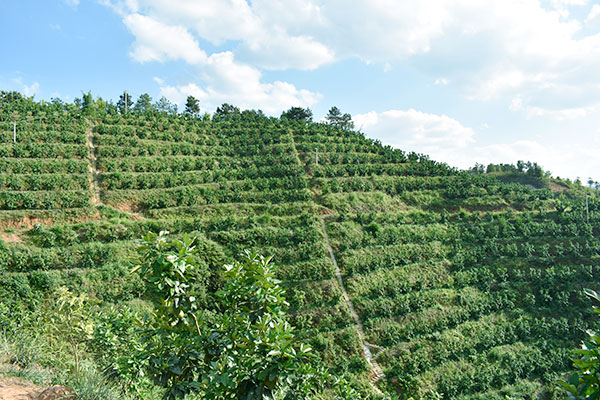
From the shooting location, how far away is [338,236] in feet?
67.8

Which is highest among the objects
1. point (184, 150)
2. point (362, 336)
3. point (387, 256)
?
point (184, 150)

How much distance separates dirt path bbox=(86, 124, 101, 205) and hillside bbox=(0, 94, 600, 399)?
114 mm

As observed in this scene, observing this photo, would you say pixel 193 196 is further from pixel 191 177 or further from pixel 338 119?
pixel 338 119

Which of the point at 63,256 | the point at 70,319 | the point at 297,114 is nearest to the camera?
the point at 70,319

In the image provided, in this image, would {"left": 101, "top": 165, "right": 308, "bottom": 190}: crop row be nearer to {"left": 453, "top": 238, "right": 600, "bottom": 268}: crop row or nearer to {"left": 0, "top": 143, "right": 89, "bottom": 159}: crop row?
{"left": 0, "top": 143, "right": 89, "bottom": 159}: crop row

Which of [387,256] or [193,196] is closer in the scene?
[387,256]

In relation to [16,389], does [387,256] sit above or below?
above

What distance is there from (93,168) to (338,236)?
1750cm

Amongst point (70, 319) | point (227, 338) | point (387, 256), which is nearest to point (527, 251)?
point (387, 256)

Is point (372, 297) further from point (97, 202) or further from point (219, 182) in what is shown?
point (97, 202)

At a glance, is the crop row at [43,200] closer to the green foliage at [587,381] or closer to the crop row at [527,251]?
the green foliage at [587,381]

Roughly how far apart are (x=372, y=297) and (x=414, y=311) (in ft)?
7.20

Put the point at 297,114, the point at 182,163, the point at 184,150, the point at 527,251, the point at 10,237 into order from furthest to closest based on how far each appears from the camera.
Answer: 1. the point at 297,114
2. the point at 184,150
3. the point at 182,163
4. the point at 527,251
5. the point at 10,237

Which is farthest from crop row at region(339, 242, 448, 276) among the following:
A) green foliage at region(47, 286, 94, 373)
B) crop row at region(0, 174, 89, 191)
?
crop row at region(0, 174, 89, 191)
